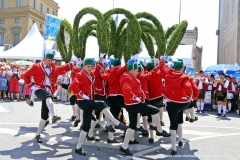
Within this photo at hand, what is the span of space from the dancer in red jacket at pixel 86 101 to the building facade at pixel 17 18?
4795cm

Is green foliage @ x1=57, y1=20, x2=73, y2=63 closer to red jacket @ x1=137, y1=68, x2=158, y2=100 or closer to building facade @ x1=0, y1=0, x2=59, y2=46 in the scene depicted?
red jacket @ x1=137, y1=68, x2=158, y2=100

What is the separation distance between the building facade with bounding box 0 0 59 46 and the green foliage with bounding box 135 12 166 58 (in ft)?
150

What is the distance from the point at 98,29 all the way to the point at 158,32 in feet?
5.96

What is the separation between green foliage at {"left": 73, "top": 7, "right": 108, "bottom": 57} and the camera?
787 centimetres

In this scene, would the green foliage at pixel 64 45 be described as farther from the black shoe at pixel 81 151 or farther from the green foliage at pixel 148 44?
the black shoe at pixel 81 151

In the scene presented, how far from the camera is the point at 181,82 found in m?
5.98

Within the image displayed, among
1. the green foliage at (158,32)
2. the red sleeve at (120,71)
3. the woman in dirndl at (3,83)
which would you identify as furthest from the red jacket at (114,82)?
the woman in dirndl at (3,83)

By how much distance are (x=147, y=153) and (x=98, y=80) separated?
2.15 meters

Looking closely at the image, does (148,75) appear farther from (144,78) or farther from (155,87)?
(155,87)

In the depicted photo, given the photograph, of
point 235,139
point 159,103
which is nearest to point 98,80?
point 159,103

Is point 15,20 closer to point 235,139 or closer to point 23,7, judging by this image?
point 23,7

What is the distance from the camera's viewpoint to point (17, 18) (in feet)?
169

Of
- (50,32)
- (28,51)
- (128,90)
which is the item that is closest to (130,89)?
(128,90)

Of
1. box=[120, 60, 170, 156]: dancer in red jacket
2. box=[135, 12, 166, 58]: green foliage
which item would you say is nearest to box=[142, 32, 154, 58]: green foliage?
box=[135, 12, 166, 58]: green foliage
